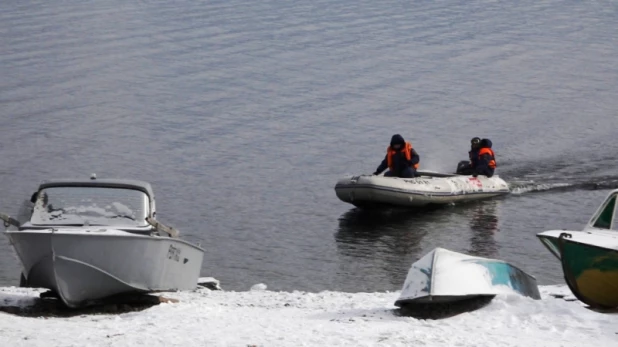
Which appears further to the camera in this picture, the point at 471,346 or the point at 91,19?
the point at 91,19

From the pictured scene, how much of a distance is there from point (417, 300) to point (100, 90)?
31.4m

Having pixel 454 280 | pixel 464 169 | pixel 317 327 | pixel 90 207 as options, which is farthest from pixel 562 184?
pixel 317 327

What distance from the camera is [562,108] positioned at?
4156cm

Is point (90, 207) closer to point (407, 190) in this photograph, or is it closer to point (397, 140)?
point (397, 140)

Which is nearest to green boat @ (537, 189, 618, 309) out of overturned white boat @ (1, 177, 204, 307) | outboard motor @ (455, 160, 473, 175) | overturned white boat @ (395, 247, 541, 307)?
overturned white boat @ (395, 247, 541, 307)

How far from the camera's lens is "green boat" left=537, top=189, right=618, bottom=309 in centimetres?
1493

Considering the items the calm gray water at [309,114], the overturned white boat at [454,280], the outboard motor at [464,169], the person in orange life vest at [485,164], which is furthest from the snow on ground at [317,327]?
the outboard motor at [464,169]

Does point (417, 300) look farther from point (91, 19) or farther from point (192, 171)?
point (91, 19)

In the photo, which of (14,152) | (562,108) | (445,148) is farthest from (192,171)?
(562,108)

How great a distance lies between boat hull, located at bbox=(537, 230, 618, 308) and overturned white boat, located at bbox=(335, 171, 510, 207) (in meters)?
12.3

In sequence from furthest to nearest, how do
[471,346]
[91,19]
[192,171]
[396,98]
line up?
1. [91,19]
2. [396,98]
3. [192,171]
4. [471,346]

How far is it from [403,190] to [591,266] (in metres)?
12.9

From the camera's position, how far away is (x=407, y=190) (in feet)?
91.7

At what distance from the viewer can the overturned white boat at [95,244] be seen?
1471cm
